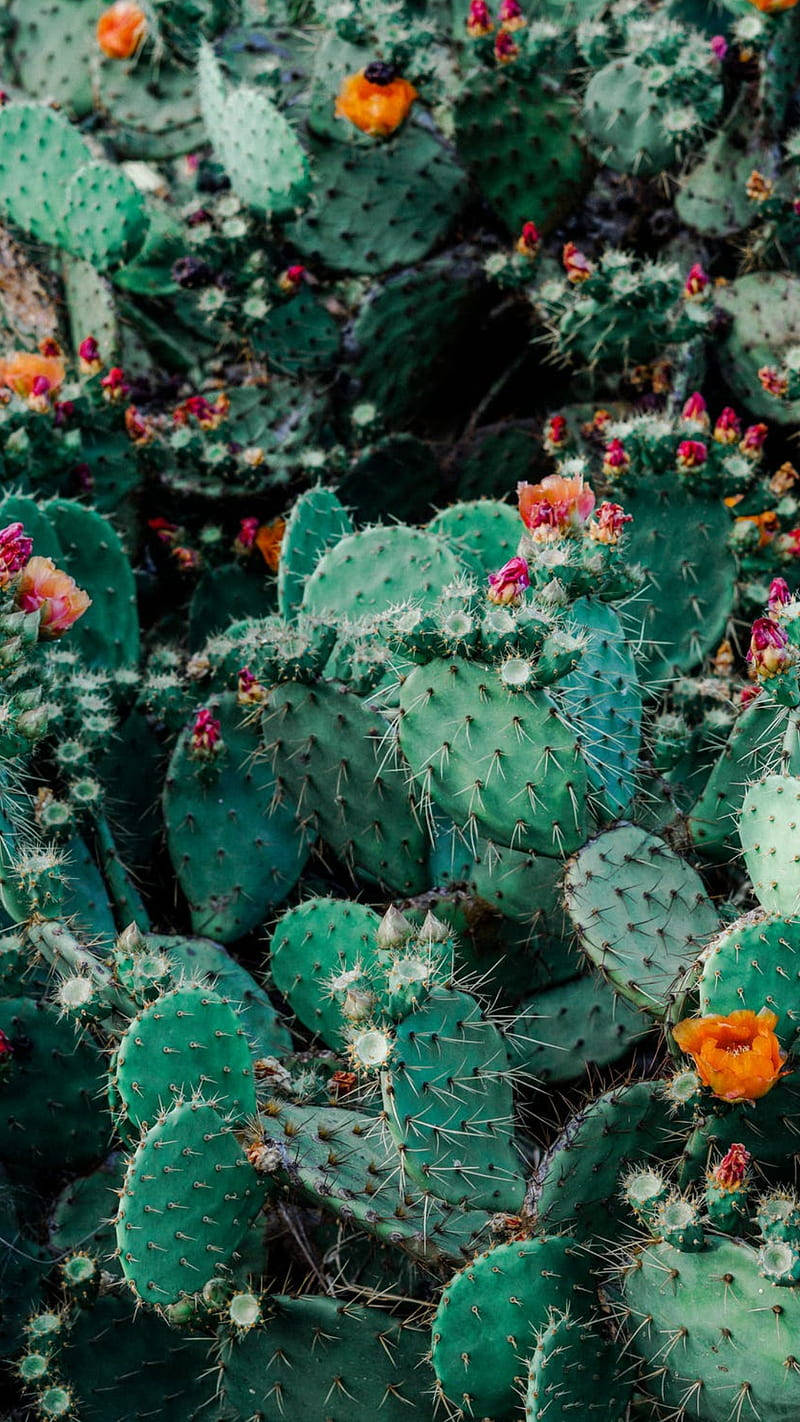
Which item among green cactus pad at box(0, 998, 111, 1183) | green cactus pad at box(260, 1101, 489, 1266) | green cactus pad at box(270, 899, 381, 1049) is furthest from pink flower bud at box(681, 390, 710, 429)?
green cactus pad at box(0, 998, 111, 1183)

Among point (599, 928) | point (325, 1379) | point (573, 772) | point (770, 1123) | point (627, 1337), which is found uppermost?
point (573, 772)

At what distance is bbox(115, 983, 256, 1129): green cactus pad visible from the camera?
7.77 feet

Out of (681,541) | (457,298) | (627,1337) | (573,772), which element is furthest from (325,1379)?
(457,298)

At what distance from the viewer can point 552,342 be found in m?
4.38

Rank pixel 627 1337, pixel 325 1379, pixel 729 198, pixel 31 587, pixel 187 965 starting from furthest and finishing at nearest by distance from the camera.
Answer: pixel 729 198, pixel 187 965, pixel 31 587, pixel 325 1379, pixel 627 1337

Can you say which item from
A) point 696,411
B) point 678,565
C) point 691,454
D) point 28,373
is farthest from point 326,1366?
point 28,373

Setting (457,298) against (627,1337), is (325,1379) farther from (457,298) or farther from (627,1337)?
(457,298)

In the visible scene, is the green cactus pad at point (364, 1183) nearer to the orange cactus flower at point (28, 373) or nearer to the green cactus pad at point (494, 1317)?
the green cactus pad at point (494, 1317)

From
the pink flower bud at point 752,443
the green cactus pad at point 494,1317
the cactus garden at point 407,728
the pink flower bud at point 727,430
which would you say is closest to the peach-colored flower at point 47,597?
the cactus garden at point 407,728

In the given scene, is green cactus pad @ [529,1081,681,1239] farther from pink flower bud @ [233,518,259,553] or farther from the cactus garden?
pink flower bud @ [233,518,259,553]

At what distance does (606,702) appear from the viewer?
106 inches

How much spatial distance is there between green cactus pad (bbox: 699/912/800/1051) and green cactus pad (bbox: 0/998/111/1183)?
4.12 feet

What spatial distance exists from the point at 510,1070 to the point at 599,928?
283 millimetres

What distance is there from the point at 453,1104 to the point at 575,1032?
→ 53 cm
